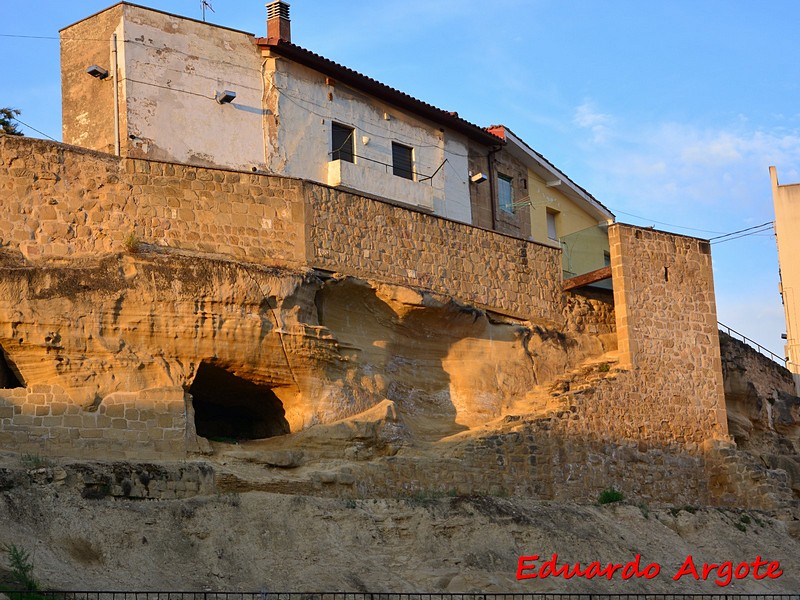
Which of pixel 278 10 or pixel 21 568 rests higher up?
pixel 278 10

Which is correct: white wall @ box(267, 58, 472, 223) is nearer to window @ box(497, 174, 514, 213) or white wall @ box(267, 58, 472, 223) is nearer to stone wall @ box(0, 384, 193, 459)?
window @ box(497, 174, 514, 213)

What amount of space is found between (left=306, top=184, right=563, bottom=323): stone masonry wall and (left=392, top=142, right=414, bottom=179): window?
7.13 ft

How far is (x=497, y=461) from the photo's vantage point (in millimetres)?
20328

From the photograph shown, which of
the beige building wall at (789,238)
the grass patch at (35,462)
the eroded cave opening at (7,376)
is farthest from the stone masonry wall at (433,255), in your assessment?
the beige building wall at (789,238)

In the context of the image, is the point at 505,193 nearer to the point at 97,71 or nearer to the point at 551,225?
the point at 551,225

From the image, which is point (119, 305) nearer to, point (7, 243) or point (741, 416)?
point (7, 243)

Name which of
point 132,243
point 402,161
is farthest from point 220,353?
point 402,161

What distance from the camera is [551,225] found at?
28.8 meters

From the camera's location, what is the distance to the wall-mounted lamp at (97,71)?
65.8ft

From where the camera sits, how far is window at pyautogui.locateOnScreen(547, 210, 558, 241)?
2861cm

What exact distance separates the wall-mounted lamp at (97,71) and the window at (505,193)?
9.66 m

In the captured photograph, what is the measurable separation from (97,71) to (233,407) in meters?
5.82

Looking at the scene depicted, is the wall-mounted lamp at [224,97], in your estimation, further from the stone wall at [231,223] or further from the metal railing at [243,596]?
the metal railing at [243,596]

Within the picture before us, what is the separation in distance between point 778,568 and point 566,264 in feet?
23.7
